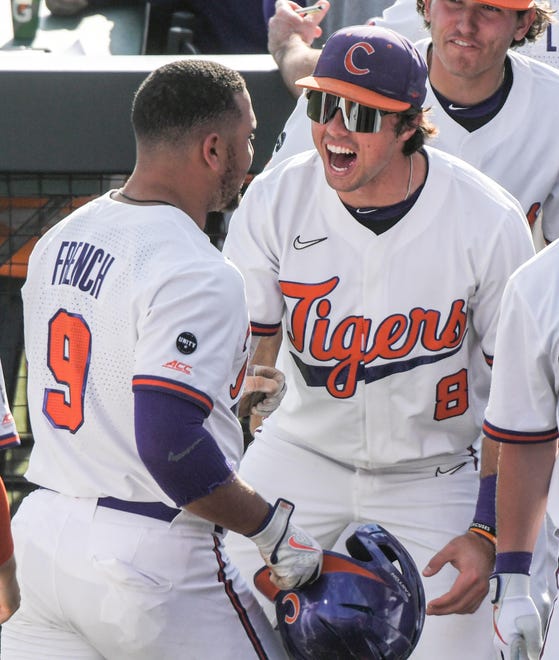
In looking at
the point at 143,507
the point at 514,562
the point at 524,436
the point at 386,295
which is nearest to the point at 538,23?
the point at 386,295

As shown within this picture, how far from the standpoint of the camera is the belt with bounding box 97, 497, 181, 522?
8.54 feet

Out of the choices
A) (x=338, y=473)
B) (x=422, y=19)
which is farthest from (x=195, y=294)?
(x=422, y=19)

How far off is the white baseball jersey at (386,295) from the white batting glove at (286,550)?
728 millimetres

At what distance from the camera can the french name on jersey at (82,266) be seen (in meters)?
2.56

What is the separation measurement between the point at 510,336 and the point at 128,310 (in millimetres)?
765

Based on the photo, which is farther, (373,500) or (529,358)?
(373,500)

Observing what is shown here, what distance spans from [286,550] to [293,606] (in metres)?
0.19

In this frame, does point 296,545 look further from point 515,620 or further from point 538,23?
point 538,23

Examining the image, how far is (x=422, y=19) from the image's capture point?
4117 mm

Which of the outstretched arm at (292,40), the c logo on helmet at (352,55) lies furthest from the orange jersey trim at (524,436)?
the outstretched arm at (292,40)

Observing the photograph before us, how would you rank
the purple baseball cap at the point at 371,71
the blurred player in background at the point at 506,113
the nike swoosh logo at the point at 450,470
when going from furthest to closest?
the blurred player in background at the point at 506,113 → the nike swoosh logo at the point at 450,470 → the purple baseball cap at the point at 371,71

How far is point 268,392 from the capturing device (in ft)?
10.5

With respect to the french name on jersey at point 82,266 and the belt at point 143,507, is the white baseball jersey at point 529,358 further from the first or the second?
the french name on jersey at point 82,266

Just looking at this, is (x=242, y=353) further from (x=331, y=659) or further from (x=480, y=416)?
(x=480, y=416)
